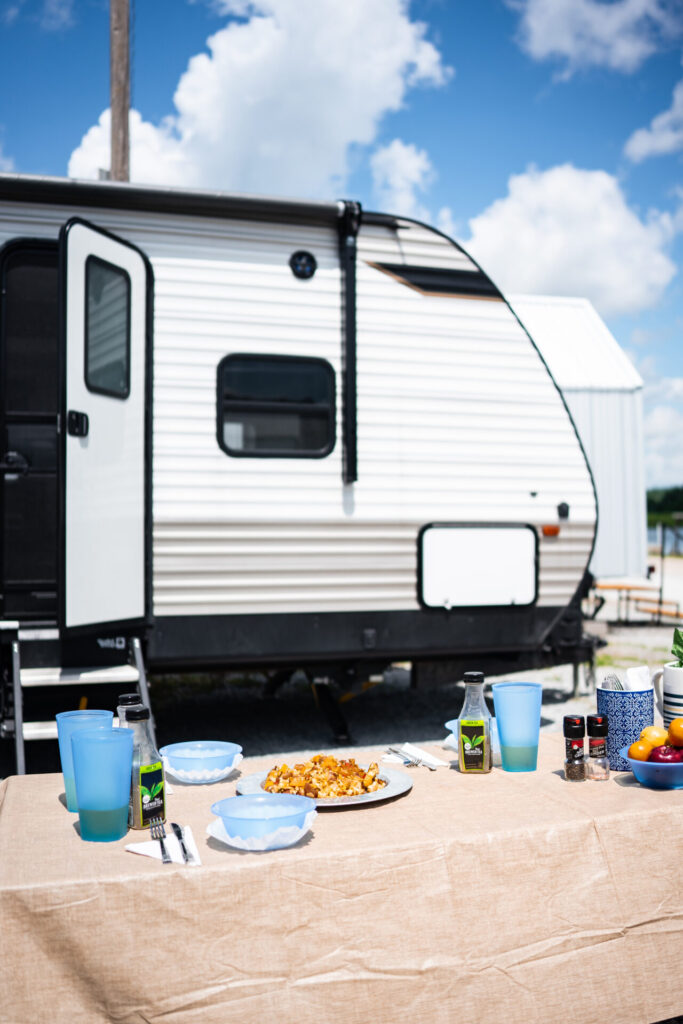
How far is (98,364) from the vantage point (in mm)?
4539

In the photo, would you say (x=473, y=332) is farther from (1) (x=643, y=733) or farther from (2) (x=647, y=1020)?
(2) (x=647, y=1020)

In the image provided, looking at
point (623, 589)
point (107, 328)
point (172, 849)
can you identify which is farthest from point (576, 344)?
point (172, 849)

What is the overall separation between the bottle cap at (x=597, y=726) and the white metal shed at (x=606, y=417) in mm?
6709

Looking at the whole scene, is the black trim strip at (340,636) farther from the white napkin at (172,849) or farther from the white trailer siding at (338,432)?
the white napkin at (172,849)

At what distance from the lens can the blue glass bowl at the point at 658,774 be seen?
2.17 meters

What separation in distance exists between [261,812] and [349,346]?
3621 millimetres

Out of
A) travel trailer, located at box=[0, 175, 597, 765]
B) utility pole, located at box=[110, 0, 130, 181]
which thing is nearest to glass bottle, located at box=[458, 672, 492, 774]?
travel trailer, located at box=[0, 175, 597, 765]

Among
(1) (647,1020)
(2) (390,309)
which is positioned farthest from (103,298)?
(1) (647,1020)

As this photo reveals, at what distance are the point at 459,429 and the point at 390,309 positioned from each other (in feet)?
2.66

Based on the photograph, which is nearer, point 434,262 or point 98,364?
point 98,364

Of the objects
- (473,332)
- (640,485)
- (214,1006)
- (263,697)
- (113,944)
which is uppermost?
(473,332)

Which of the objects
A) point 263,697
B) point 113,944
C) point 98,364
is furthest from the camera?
point 263,697

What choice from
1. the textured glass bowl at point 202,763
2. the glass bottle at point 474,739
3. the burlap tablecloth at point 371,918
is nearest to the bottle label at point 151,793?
the burlap tablecloth at point 371,918

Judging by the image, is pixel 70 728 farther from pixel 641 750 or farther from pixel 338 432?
pixel 338 432
